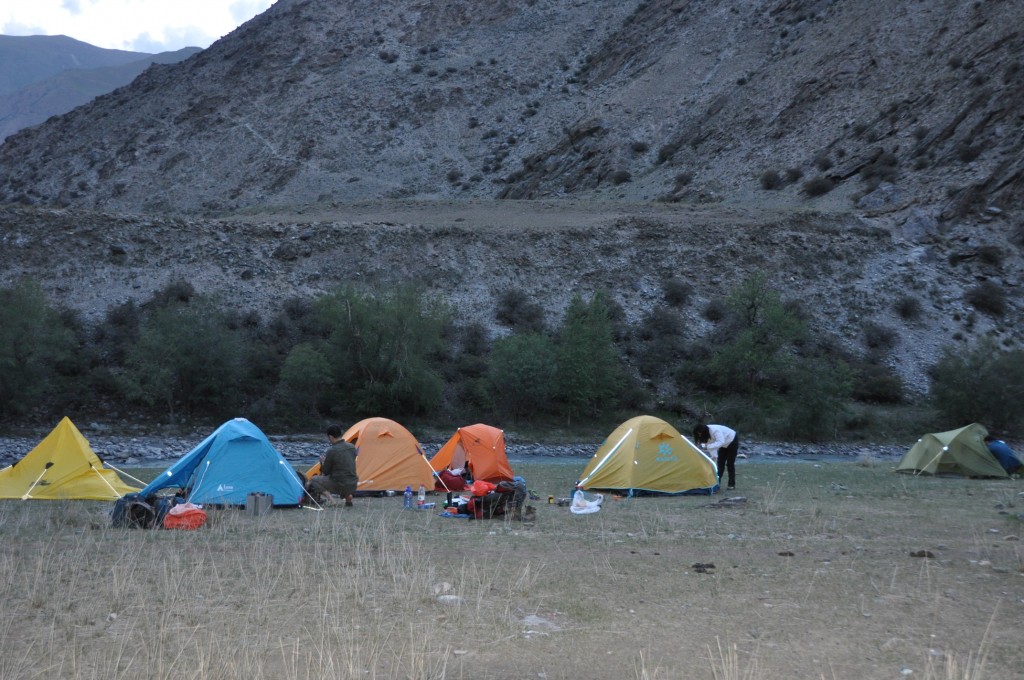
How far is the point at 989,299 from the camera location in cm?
4200

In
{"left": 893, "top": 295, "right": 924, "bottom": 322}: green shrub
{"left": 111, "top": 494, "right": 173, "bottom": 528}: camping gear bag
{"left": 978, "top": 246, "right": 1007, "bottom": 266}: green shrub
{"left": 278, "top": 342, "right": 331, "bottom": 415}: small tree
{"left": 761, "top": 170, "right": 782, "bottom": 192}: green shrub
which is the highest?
{"left": 761, "top": 170, "right": 782, "bottom": 192}: green shrub

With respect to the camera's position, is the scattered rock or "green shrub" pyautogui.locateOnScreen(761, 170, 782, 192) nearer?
the scattered rock

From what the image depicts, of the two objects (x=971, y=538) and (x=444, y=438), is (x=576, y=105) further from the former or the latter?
(x=971, y=538)

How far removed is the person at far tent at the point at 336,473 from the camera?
13.9m

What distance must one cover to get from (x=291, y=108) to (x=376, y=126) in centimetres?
785

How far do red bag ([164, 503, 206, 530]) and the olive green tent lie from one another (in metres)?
15.6

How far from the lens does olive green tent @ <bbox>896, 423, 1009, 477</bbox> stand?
751 inches

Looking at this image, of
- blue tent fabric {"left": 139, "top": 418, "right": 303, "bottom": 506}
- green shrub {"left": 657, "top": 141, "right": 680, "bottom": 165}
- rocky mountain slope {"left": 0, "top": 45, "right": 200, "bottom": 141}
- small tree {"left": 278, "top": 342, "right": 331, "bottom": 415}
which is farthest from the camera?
rocky mountain slope {"left": 0, "top": 45, "right": 200, "bottom": 141}

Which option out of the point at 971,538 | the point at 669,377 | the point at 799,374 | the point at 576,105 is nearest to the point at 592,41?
the point at 576,105

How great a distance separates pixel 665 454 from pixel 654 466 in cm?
30

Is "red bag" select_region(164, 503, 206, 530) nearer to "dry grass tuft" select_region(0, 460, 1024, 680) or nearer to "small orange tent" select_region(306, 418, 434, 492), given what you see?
"dry grass tuft" select_region(0, 460, 1024, 680)

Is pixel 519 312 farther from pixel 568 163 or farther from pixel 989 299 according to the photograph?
pixel 568 163

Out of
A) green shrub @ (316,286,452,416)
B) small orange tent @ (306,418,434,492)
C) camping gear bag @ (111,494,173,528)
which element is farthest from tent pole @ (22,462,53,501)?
green shrub @ (316,286,452,416)

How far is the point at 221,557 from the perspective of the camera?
904 cm
